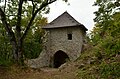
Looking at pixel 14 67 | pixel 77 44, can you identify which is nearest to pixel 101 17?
pixel 14 67

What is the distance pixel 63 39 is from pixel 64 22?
1994mm

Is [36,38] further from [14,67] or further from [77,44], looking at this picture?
[14,67]

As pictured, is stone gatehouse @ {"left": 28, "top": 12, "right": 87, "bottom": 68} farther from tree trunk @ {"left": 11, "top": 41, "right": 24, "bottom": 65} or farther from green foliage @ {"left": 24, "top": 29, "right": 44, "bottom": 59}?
tree trunk @ {"left": 11, "top": 41, "right": 24, "bottom": 65}

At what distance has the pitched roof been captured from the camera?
→ 30.2 meters

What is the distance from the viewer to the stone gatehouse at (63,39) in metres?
30.0

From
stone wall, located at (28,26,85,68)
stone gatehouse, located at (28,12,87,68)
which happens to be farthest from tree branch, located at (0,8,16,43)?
stone gatehouse, located at (28,12,87,68)

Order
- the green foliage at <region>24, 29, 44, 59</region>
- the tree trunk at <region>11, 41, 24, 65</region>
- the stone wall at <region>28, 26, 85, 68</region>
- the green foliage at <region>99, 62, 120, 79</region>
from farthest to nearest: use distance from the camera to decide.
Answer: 1. the green foliage at <region>24, 29, 44, 59</region>
2. the stone wall at <region>28, 26, 85, 68</region>
3. the tree trunk at <region>11, 41, 24, 65</region>
4. the green foliage at <region>99, 62, 120, 79</region>

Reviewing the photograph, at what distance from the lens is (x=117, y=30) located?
8.27 meters

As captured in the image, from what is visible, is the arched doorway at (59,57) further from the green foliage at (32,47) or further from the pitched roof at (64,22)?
the green foliage at (32,47)

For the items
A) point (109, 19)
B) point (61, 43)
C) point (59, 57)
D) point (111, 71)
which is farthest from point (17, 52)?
point (59, 57)

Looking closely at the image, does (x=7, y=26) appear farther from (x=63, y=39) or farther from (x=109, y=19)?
(x=63, y=39)

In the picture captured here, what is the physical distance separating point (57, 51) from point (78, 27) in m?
3.72

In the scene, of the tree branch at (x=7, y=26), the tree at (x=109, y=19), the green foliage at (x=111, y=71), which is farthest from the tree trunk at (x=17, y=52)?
the tree at (x=109, y=19)

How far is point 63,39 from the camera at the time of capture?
1211 inches
